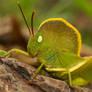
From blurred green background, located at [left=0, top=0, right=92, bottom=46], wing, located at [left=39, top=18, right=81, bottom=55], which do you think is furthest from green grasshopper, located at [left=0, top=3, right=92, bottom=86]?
blurred green background, located at [left=0, top=0, right=92, bottom=46]

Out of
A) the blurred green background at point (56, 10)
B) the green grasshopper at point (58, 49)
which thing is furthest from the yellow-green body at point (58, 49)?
the blurred green background at point (56, 10)

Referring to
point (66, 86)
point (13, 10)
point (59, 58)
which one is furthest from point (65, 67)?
point (13, 10)

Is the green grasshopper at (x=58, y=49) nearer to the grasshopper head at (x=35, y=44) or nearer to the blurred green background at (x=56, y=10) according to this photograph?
the grasshopper head at (x=35, y=44)

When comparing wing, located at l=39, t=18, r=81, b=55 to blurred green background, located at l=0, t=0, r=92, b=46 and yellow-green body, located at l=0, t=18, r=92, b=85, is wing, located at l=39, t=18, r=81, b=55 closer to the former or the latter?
yellow-green body, located at l=0, t=18, r=92, b=85

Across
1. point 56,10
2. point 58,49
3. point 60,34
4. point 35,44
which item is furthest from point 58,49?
point 56,10

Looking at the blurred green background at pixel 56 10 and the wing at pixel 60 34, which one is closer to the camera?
the wing at pixel 60 34

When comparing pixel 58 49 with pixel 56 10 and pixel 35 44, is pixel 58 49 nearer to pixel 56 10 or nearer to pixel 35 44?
pixel 35 44

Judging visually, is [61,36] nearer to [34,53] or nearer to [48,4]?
[34,53]

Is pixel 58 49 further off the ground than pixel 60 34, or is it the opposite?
pixel 60 34
